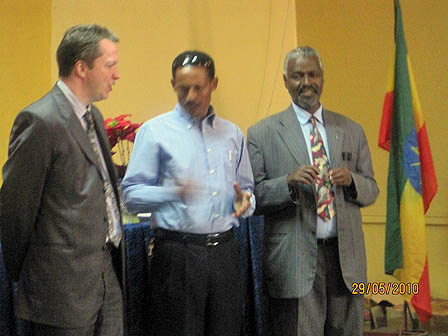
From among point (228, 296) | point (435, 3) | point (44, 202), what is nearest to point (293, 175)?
point (228, 296)

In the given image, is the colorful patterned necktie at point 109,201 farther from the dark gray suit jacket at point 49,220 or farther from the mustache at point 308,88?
the mustache at point 308,88

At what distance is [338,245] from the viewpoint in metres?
2.39

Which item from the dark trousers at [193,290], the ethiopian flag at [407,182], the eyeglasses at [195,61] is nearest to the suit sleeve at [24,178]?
the dark trousers at [193,290]

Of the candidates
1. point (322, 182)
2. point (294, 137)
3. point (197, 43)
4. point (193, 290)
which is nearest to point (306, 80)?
point (294, 137)

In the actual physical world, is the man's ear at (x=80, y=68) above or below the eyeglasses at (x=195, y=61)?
below

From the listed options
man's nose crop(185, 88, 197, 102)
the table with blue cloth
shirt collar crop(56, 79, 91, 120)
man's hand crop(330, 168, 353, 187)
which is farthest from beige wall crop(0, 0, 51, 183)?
man's hand crop(330, 168, 353, 187)

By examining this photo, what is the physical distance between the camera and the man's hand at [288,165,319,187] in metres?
2.28

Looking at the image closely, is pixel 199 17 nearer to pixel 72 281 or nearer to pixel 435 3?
pixel 435 3

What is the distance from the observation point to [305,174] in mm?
2275

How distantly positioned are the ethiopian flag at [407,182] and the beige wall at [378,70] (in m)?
1.35

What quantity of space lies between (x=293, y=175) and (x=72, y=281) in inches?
37.8

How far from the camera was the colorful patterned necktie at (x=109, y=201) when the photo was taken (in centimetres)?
189

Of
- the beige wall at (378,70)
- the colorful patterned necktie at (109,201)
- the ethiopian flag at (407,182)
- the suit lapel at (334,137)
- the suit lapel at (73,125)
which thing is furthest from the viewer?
the beige wall at (378,70)
